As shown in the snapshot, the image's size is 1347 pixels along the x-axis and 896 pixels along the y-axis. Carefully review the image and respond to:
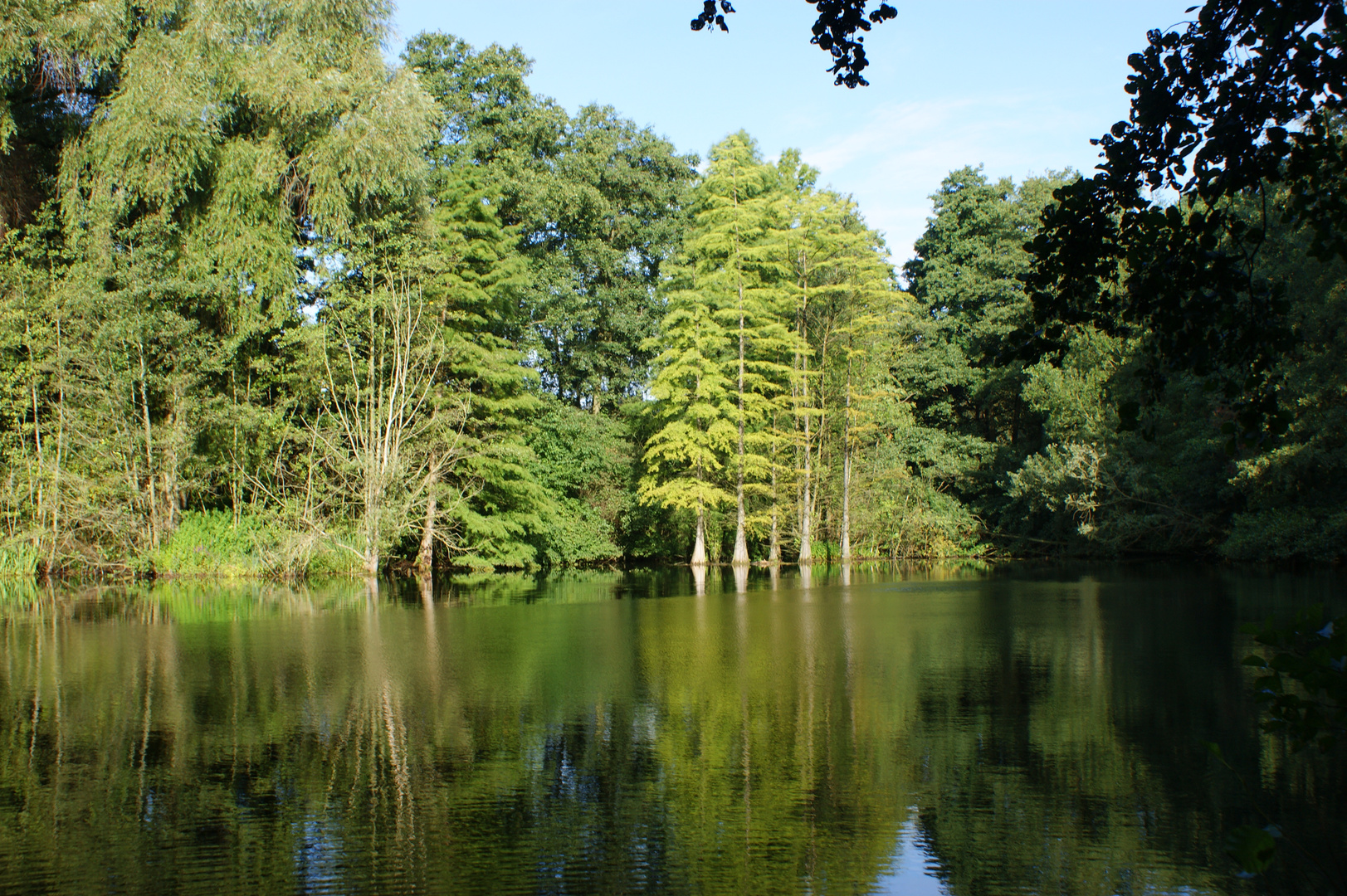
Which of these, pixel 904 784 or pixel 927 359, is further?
pixel 927 359

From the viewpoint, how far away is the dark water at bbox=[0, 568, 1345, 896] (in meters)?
3.92

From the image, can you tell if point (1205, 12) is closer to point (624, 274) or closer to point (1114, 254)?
point (1114, 254)

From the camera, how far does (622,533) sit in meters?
31.0

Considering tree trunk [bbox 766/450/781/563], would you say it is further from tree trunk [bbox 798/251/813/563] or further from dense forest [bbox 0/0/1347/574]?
tree trunk [bbox 798/251/813/563]

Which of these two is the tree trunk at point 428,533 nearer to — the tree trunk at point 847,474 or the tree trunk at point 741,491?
the tree trunk at point 741,491

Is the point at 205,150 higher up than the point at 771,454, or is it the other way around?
the point at 205,150

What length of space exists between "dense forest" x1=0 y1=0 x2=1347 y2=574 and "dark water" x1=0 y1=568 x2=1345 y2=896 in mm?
8854

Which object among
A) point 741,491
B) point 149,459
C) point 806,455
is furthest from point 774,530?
point 149,459

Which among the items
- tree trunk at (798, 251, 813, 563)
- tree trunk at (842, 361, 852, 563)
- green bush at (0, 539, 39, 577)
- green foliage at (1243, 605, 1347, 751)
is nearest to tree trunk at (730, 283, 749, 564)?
tree trunk at (798, 251, 813, 563)

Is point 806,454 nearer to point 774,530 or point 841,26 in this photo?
point 774,530

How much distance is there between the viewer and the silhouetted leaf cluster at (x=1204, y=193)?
10.2 ft

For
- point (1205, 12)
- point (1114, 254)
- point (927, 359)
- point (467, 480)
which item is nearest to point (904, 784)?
point (1114, 254)

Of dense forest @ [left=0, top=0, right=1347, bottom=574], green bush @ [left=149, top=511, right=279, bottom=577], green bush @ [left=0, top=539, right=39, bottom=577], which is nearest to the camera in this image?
dense forest @ [left=0, top=0, right=1347, bottom=574]

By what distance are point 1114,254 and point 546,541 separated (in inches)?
979
